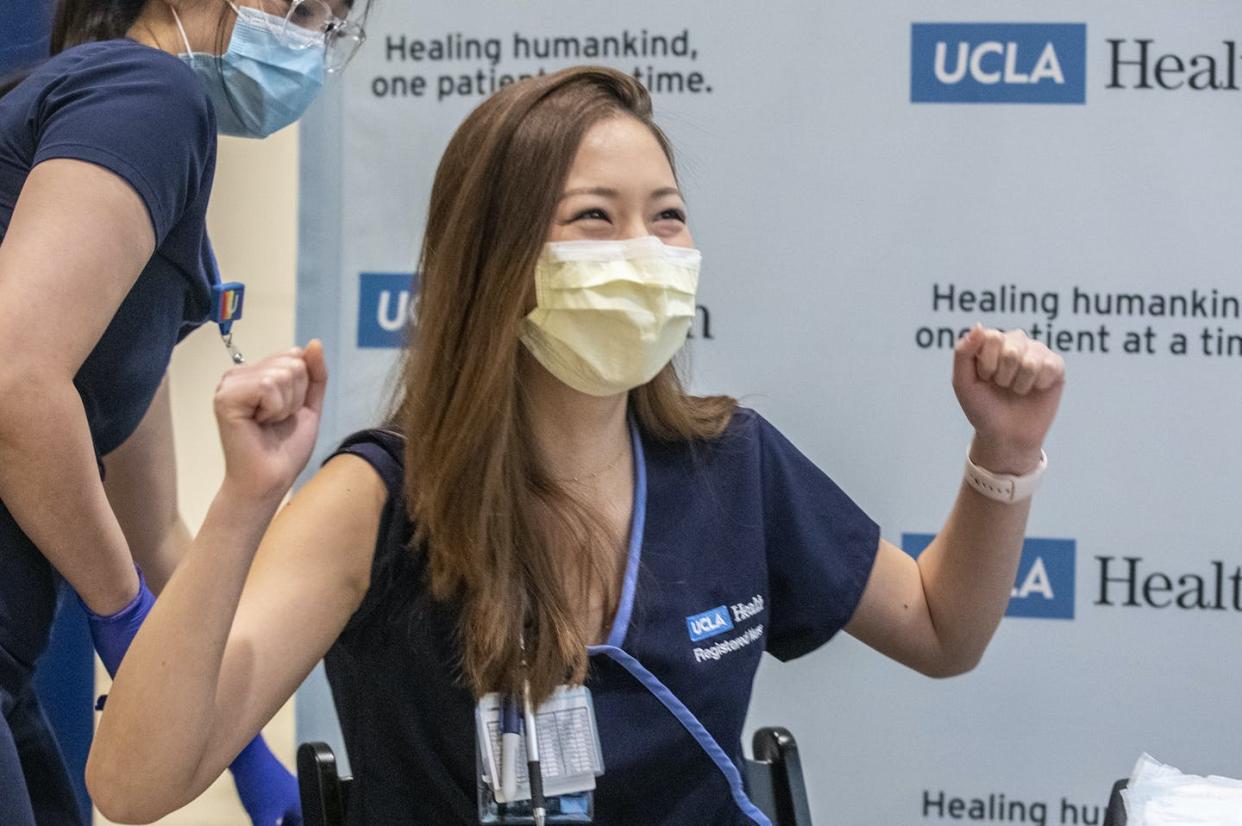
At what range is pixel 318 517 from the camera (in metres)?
1.23

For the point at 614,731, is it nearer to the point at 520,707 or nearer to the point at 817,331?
the point at 520,707

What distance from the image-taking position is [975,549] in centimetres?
145

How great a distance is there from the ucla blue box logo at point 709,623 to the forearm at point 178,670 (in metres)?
0.46

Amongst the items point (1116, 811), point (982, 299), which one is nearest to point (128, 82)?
point (1116, 811)

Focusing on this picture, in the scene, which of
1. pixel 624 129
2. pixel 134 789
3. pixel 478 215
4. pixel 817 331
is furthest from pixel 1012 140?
pixel 134 789

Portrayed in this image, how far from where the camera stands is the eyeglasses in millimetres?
1597

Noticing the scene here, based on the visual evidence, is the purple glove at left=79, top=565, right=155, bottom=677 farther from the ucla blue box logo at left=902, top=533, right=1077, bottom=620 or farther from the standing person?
the ucla blue box logo at left=902, top=533, right=1077, bottom=620

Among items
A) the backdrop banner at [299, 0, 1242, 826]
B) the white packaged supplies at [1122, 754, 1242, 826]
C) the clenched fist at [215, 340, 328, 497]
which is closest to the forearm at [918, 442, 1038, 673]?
the white packaged supplies at [1122, 754, 1242, 826]

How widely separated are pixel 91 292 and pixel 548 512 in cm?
46

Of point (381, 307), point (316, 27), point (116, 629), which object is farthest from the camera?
point (381, 307)

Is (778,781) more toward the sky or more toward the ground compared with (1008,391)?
more toward the ground

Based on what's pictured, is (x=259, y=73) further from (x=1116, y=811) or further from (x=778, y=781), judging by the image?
(x=1116, y=811)

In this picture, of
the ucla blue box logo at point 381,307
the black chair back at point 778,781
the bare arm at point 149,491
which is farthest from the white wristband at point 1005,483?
the ucla blue box logo at point 381,307

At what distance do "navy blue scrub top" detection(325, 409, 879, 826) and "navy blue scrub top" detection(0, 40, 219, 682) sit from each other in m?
0.24
